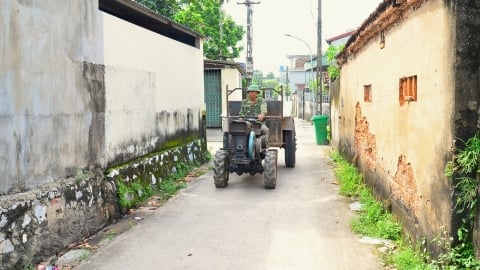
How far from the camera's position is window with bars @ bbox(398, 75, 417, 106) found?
517 cm

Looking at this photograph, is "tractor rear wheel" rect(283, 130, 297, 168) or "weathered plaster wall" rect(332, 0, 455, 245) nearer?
"weathered plaster wall" rect(332, 0, 455, 245)

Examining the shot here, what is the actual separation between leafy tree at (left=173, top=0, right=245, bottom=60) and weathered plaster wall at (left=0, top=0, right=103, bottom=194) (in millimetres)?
18534

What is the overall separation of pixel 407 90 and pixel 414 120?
1.97 ft

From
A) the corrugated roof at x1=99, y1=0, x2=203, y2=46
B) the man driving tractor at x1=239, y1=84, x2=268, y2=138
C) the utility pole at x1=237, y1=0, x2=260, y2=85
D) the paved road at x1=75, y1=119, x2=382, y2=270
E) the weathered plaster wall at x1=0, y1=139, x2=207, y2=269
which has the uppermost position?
the utility pole at x1=237, y1=0, x2=260, y2=85

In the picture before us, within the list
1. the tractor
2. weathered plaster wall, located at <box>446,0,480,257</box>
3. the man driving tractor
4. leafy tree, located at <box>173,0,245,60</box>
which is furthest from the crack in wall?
leafy tree, located at <box>173,0,245,60</box>

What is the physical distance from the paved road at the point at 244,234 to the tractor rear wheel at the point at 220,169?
6.8 inches

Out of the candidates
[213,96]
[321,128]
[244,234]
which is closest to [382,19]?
[244,234]

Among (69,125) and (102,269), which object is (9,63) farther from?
(102,269)

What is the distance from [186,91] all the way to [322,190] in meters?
4.37

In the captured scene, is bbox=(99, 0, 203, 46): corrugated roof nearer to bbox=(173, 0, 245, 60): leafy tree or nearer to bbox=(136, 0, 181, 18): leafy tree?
bbox=(136, 0, 181, 18): leafy tree

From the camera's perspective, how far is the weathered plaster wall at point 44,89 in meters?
4.72

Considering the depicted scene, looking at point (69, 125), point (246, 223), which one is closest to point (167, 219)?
point (246, 223)

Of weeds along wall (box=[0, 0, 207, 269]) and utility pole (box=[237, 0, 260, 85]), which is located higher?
utility pole (box=[237, 0, 260, 85])

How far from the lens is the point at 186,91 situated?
11.5 metres
